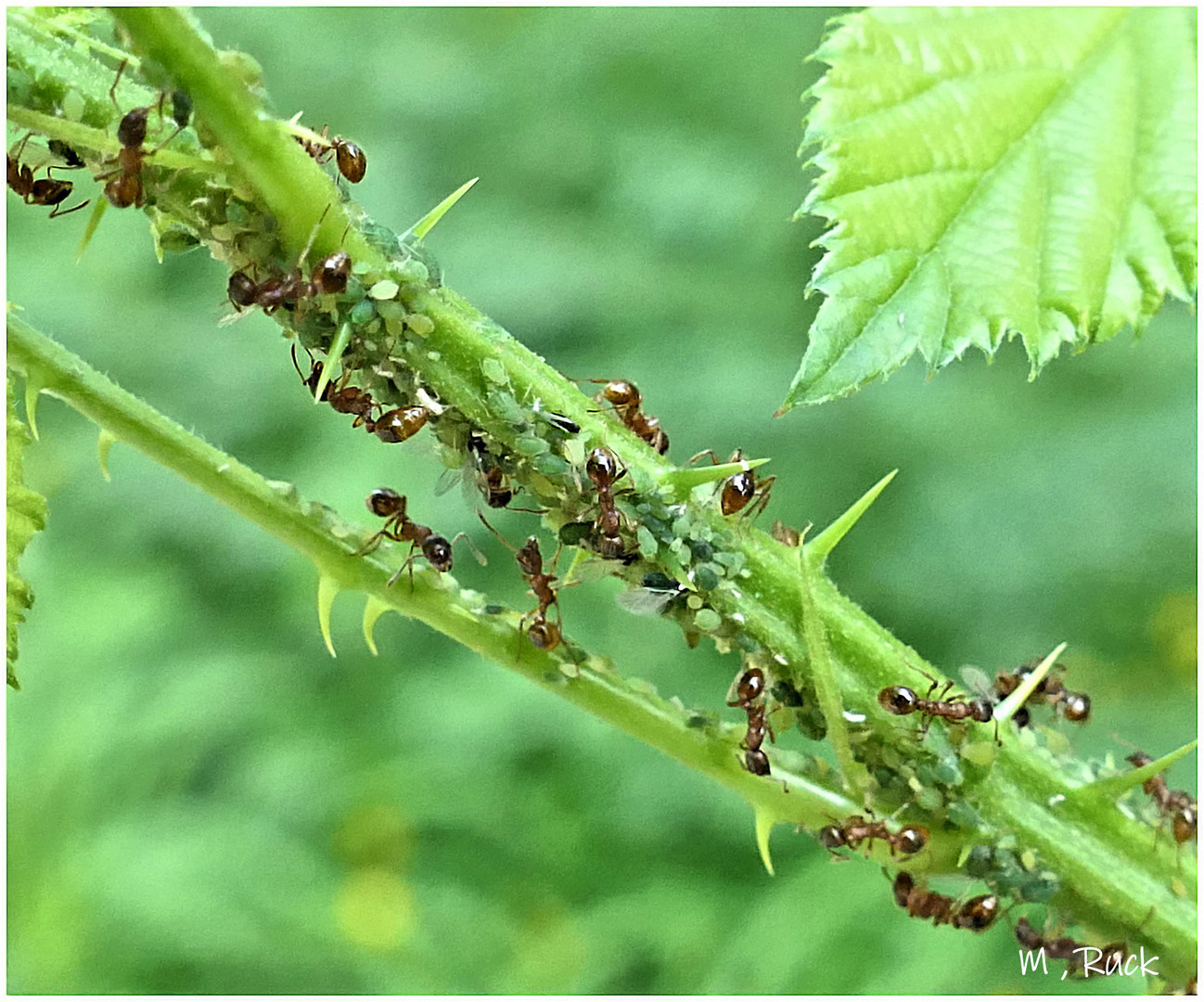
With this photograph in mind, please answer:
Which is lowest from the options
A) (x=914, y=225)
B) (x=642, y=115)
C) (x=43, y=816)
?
(x=914, y=225)

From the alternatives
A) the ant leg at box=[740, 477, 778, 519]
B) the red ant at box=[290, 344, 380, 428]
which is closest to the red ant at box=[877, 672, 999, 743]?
the ant leg at box=[740, 477, 778, 519]

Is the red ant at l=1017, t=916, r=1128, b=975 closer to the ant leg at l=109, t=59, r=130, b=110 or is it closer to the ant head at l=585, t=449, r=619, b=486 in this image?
the ant head at l=585, t=449, r=619, b=486

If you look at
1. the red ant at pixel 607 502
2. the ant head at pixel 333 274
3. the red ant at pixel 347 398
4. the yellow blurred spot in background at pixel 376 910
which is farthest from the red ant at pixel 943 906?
the yellow blurred spot in background at pixel 376 910

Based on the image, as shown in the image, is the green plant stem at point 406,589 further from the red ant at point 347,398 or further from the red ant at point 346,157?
the red ant at point 346,157

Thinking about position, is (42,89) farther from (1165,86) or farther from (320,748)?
(320,748)

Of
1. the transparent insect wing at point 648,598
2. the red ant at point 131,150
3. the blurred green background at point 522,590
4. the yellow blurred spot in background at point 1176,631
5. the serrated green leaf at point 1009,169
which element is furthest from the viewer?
the yellow blurred spot in background at point 1176,631

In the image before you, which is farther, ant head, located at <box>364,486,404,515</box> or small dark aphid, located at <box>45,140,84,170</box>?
ant head, located at <box>364,486,404,515</box>

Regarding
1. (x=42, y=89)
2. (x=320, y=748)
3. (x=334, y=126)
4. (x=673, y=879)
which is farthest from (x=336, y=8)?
(x=42, y=89)
